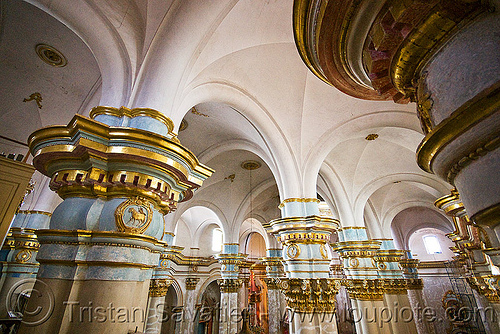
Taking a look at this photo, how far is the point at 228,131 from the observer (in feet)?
21.4

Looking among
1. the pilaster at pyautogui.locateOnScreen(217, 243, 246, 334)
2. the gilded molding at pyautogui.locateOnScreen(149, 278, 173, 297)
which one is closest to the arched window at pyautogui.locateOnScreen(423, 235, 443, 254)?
the pilaster at pyautogui.locateOnScreen(217, 243, 246, 334)

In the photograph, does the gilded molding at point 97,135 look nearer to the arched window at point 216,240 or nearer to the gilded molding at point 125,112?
the gilded molding at point 125,112

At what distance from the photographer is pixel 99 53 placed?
2.66 meters

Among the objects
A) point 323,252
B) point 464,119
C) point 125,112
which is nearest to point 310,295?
point 323,252

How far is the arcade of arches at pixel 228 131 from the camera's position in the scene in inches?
36.9

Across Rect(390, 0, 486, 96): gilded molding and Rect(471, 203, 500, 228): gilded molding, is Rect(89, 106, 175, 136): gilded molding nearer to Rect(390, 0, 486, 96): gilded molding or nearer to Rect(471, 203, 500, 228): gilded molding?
Rect(390, 0, 486, 96): gilded molding

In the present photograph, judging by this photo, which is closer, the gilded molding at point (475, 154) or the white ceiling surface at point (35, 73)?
the gilded molding at point (475, 154)

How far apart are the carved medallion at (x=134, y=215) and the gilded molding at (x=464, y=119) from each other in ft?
6.25

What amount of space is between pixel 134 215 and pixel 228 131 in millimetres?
4809

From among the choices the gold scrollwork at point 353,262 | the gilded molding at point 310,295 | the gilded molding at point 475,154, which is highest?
the gold scrollwork at point 353,262

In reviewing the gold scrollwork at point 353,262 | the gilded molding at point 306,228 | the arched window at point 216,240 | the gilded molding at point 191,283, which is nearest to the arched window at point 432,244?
the gold scrollwork at point 353,262

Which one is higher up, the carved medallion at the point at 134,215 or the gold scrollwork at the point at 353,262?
the gold scrollwork at the point at 353,262

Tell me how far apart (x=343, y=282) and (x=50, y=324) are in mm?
6657

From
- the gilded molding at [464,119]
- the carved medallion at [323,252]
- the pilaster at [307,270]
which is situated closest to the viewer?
the gilded molding at [464,119]
